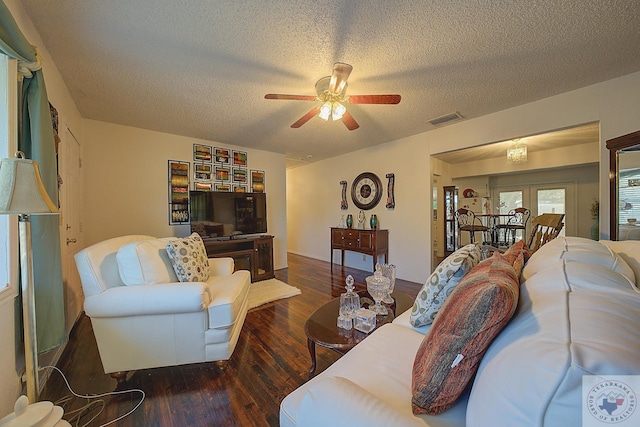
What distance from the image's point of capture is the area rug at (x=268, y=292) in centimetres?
300

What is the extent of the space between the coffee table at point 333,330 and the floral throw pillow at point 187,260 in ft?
3.64

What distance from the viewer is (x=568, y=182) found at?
5090 mm

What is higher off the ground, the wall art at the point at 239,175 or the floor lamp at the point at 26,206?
the wall art at the point at 239,175

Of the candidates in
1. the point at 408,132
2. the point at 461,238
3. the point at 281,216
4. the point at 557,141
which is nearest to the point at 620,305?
the point at 408,132

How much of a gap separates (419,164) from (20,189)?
156 inches

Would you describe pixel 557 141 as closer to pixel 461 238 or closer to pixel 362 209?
pixel 461 238

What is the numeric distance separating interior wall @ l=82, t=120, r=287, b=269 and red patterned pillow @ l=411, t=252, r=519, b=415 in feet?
12.5

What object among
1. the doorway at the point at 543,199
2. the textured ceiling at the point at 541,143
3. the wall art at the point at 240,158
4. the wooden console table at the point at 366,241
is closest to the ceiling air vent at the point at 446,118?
the textured ceiling at the point at 541,143

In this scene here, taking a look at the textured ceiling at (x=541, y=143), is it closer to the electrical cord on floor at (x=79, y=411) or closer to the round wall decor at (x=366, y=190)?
the round wall decor at (x=366, y=190)

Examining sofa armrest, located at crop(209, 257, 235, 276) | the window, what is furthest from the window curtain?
sofa armrest, located at crop(209, 257, 235, 276)

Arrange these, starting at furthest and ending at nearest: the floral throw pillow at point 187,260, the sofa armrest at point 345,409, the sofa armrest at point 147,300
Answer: the floral throw pillow at point 187,260, the sofa armrest at point 147,300, the sofa armrest at point 345,409

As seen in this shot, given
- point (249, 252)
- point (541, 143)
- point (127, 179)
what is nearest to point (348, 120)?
point (249, 252)

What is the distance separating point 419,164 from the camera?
371cm

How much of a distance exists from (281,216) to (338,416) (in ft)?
13.8
